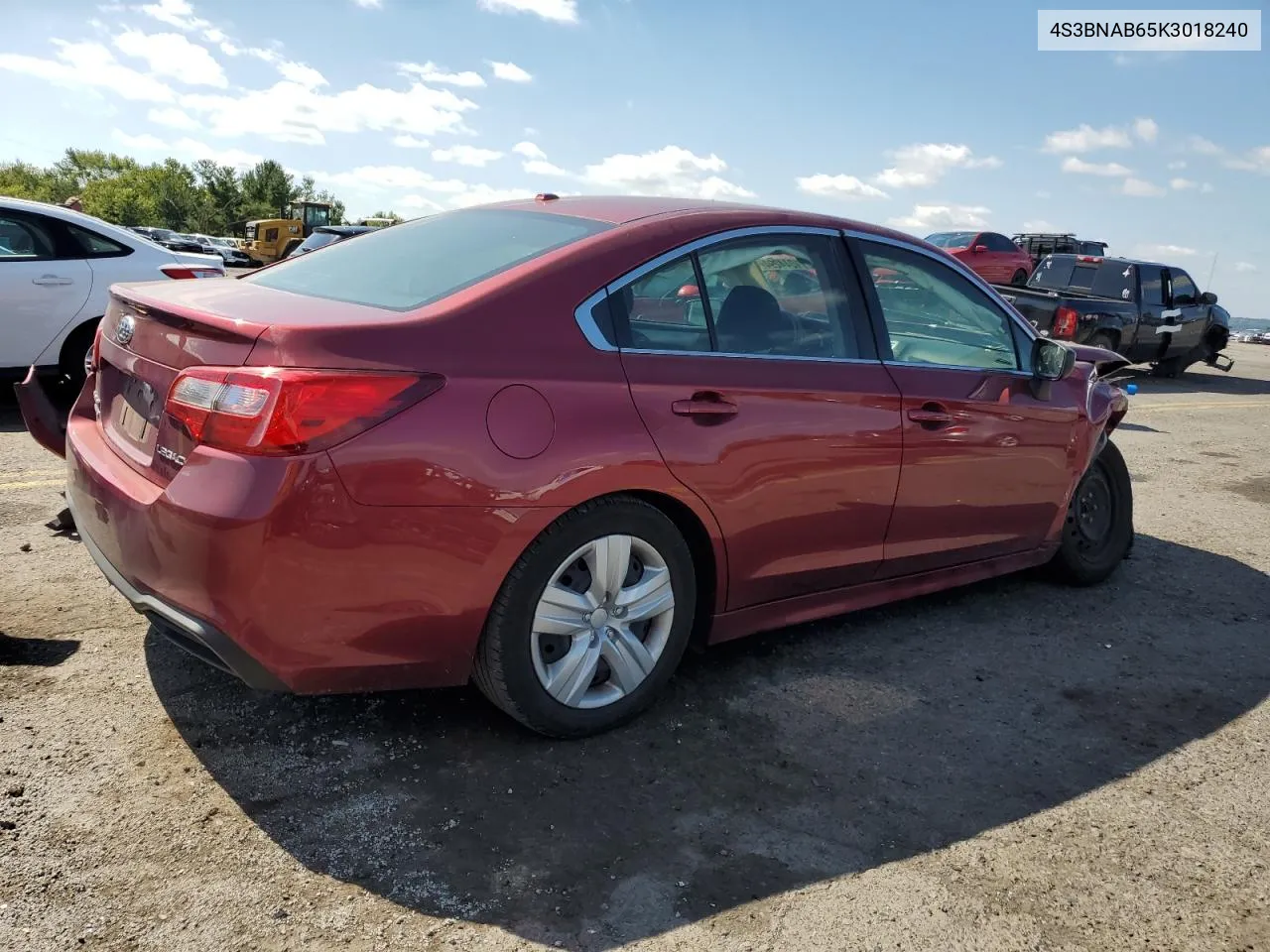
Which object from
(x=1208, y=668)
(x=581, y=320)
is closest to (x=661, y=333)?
(x=581, y=320)

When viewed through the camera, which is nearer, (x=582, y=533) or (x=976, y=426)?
(x=582, y=533)

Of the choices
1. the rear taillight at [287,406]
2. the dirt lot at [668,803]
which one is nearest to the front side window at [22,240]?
the dirt lot at [668,803]

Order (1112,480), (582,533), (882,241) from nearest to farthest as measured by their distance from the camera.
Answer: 1. (582,533)
2. (882,241)
3. (1112,480)

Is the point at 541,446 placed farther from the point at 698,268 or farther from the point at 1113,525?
the point at 1113,525

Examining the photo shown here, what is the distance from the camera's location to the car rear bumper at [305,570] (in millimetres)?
2482

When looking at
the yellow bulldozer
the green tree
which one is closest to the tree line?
the green tree

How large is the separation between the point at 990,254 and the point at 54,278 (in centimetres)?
1892

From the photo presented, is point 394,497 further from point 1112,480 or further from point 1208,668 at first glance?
point 1112,480

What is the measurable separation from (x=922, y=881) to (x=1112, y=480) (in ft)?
10.4

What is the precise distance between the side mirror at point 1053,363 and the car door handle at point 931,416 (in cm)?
70

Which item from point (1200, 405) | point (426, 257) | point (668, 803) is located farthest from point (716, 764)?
point (1200, 405)

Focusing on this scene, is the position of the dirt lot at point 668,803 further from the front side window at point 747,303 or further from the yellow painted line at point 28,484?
the yellow painted line at point 28,484

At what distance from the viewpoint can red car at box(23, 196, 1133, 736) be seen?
2.54m

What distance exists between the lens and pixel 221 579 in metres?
2.51
